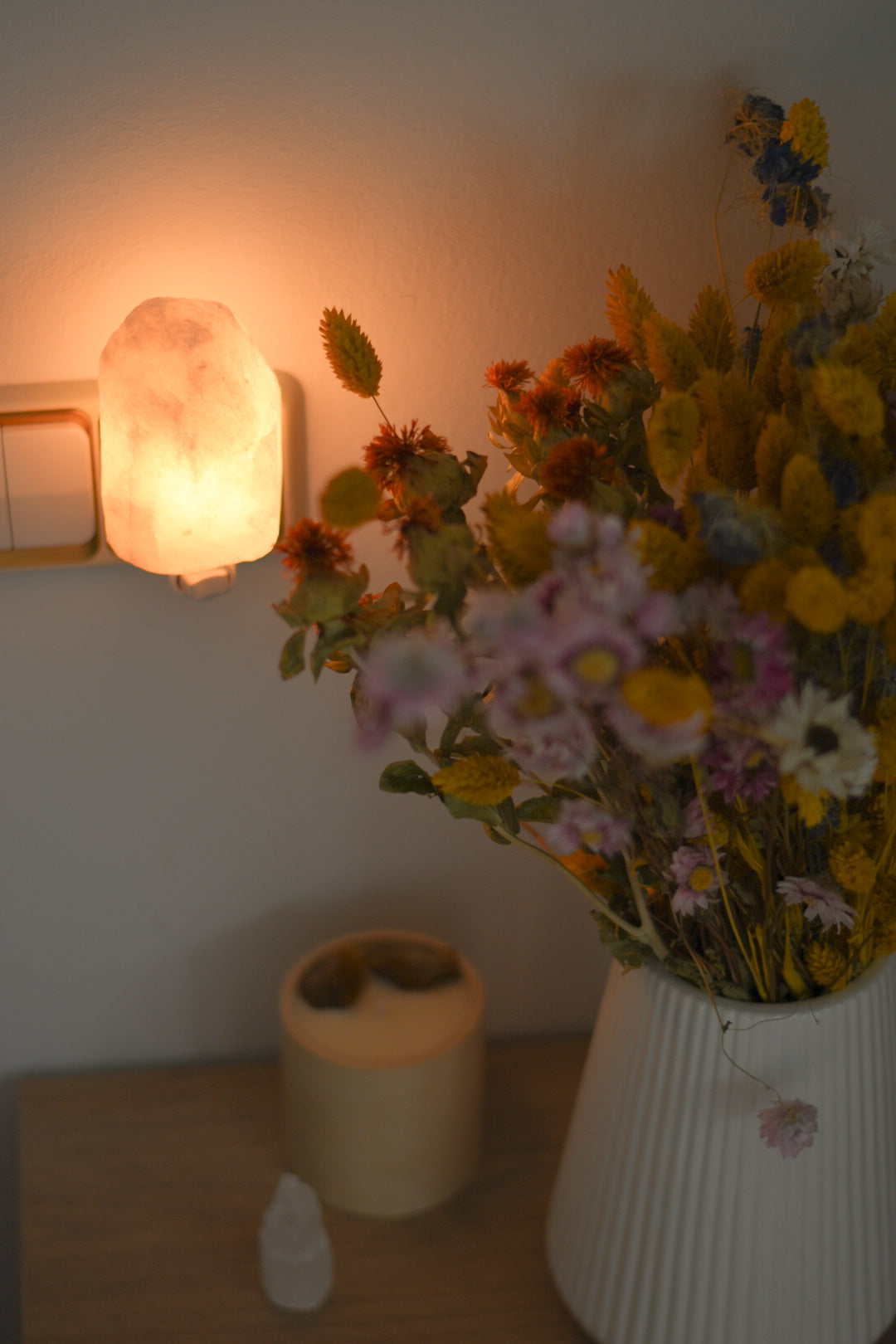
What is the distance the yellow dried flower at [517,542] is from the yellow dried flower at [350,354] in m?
0.09

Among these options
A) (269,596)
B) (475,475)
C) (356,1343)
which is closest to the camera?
(475,475)

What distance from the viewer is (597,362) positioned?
1.66 feet

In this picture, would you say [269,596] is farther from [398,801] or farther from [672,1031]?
[672,1031]

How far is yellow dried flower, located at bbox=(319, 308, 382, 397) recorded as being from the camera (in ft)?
1.53

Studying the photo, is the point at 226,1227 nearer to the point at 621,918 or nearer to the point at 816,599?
the point at 621,918

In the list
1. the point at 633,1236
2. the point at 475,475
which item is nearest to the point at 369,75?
the point at 475,475

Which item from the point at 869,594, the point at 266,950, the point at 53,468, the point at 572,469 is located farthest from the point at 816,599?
the point at 266,950

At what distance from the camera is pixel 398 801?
0.78 metres

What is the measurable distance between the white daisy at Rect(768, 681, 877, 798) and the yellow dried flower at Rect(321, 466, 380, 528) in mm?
159

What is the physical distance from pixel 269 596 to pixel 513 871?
0.90ft

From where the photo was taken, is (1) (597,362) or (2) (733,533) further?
(1) (597,362)

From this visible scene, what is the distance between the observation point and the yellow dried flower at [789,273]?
0.48 metres

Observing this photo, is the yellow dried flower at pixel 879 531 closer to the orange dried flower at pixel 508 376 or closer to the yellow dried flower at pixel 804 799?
the yellow dried flower at pixel 804 799

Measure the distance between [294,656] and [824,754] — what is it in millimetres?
203
